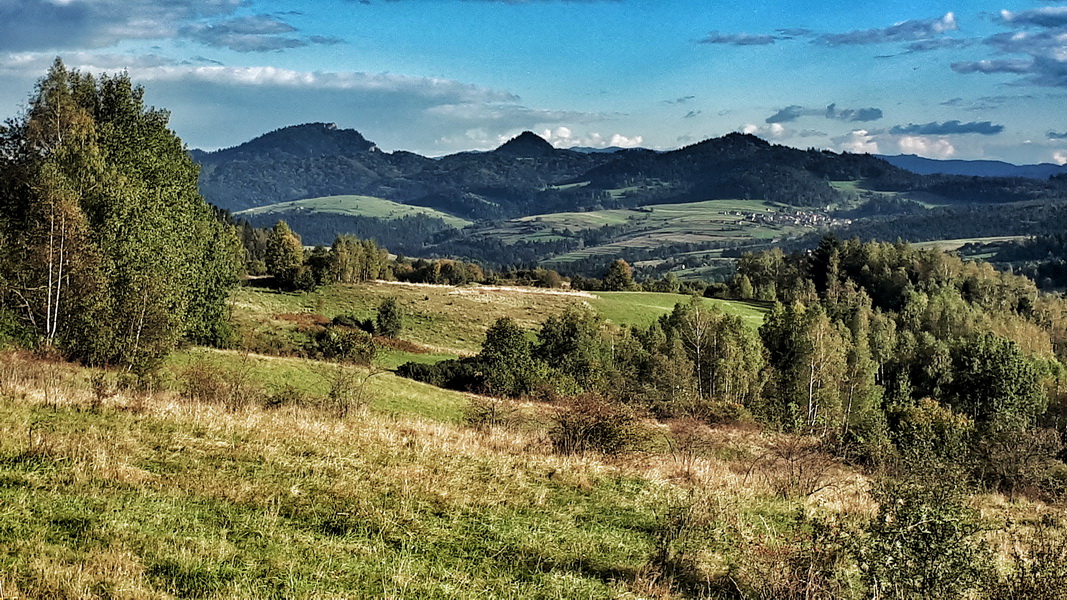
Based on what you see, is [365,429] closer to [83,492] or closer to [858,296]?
[83,492]

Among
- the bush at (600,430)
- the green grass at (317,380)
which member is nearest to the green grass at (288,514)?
the bush at (600,430)

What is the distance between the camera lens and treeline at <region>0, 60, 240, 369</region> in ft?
89.4

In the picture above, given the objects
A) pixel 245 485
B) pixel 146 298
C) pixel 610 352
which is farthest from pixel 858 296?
pixel 245 485

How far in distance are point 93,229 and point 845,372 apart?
246 feet

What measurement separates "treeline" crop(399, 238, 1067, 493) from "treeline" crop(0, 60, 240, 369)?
2056 cm

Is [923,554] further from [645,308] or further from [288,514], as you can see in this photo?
[645,308]

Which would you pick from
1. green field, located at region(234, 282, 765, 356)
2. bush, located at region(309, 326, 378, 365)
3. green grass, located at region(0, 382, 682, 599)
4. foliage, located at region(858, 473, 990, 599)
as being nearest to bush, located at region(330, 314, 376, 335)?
green field, located at region(234, 282, 765, 356)

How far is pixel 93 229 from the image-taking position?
1226 inches

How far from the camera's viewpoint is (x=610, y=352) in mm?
72562

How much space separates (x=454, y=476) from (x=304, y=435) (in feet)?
11.8

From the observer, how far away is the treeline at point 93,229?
89.4 ft

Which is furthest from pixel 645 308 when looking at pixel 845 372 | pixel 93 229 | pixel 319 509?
pixel 319 509

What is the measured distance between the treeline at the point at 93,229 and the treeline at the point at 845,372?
2056 cm

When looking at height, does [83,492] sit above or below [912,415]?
above
